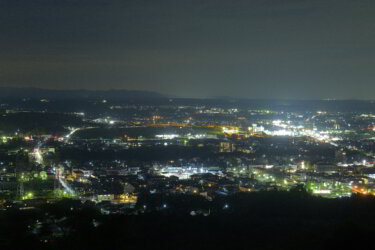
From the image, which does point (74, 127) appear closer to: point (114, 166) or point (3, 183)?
point (114, 166)

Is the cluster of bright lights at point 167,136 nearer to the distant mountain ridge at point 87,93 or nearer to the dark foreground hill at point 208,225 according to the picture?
the dark foreground hill at point 208,225

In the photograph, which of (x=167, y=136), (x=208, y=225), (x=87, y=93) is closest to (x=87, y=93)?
(x=87, y=93)

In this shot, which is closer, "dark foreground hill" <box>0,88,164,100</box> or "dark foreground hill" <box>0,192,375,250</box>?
"dark foreground hill" <box>0,192,375,250</box>

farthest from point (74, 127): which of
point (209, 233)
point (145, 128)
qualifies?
point (209, 233)

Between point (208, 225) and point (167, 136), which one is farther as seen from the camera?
point (167, 136)

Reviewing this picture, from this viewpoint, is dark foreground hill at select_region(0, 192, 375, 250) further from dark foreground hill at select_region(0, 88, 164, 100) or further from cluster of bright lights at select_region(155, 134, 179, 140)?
dark foreground hill at select_region(0, 88, 164, 100)

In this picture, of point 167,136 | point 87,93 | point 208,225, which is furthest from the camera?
point 87,93

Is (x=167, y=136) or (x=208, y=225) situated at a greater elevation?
(x=208, y=225)

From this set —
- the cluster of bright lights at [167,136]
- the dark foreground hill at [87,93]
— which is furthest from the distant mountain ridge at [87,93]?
the cluster of bright lights at [167,136]

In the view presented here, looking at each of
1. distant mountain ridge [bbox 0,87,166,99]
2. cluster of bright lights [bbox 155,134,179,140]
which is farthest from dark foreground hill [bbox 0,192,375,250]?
distant mountain ridge [bbox 0,87,166,99]

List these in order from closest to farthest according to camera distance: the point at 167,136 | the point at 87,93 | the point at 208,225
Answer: the point at 208,225 < the point at 167,136 < the point at 87,93

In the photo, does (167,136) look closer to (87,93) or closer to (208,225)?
(208,225)
